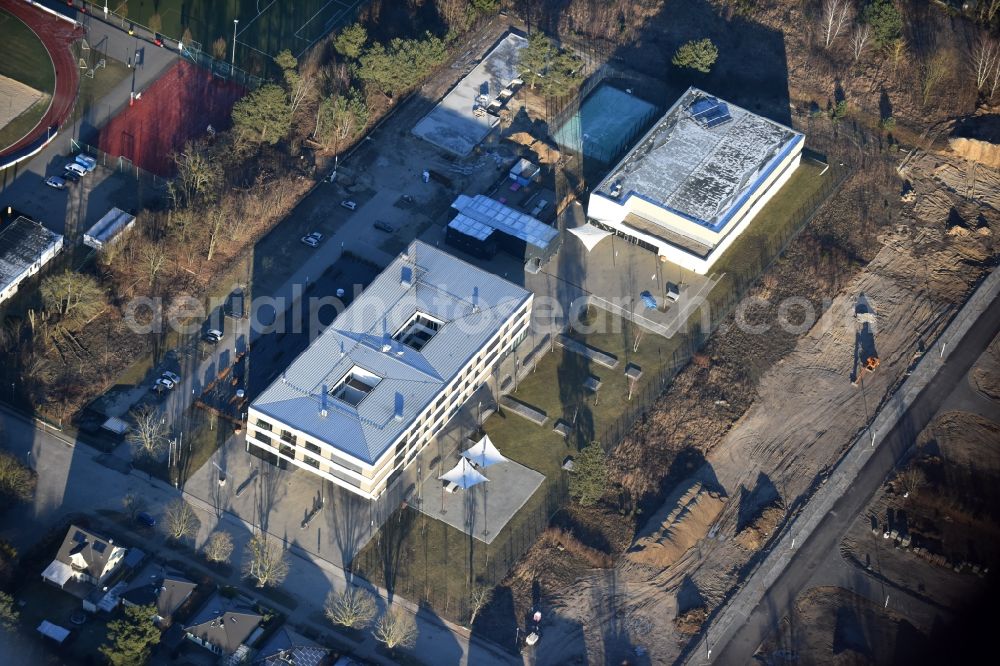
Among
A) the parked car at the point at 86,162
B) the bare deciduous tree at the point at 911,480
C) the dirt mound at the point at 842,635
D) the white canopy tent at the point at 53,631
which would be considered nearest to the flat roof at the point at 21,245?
the parked car at the point at 86,162

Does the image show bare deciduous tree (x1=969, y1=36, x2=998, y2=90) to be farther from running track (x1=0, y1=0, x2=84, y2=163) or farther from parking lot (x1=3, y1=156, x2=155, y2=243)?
running track (x1=0, y1=0, x2=84, y2=163)

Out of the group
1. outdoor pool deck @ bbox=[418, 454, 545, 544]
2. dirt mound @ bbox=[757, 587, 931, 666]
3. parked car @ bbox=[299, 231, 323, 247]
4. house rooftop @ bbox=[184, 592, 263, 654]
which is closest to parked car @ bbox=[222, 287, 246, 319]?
parked car @ bbox=[299, 231, 323, 247]

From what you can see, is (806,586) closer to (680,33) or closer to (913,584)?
(913,584)

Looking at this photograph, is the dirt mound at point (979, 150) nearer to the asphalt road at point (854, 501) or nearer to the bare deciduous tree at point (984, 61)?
the bare deciduous tree at point (984, 61)

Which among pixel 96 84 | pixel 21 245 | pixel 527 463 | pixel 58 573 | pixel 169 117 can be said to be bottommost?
pixel 58 573

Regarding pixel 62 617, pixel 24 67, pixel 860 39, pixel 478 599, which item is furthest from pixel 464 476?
pixel 860 39

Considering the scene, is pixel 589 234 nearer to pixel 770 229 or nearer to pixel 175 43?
pixel 770 229
